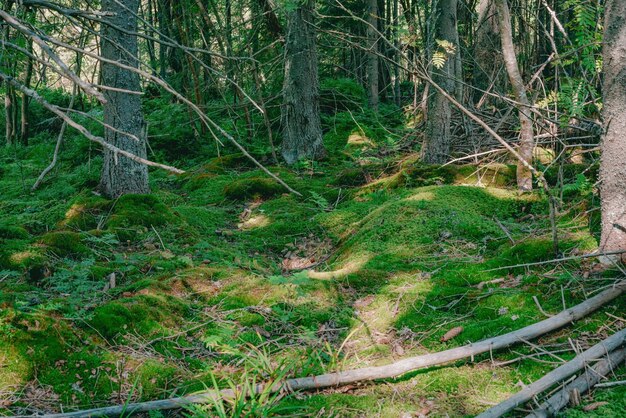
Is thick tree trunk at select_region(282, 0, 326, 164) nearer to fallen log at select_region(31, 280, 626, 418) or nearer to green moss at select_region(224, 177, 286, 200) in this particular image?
green moss at select_region(224, 177, 286, 200)

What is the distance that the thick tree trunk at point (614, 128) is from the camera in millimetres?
3504

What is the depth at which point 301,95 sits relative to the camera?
10141 millimetres

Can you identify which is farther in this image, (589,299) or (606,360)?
(589,299)

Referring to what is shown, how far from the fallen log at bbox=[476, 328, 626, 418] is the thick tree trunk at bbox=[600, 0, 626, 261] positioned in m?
0.88

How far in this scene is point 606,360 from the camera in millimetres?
2918

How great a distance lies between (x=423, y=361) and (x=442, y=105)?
5.49 m

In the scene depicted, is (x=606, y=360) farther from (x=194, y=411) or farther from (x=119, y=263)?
(x=119, y=263)

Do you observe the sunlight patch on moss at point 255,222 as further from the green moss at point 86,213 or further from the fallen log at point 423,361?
the fallen log at point 423,361

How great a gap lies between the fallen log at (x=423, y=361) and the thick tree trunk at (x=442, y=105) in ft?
16.1

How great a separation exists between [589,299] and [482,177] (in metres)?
3.91

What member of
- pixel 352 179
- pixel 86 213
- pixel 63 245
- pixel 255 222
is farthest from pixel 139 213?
pixel 352 179

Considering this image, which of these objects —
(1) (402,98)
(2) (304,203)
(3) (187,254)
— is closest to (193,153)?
(2) (304,203)

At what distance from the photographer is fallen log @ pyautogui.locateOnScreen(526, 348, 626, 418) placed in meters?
2.68

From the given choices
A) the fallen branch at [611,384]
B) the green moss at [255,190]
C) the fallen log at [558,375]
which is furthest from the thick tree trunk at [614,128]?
the green moss at [255,190]
